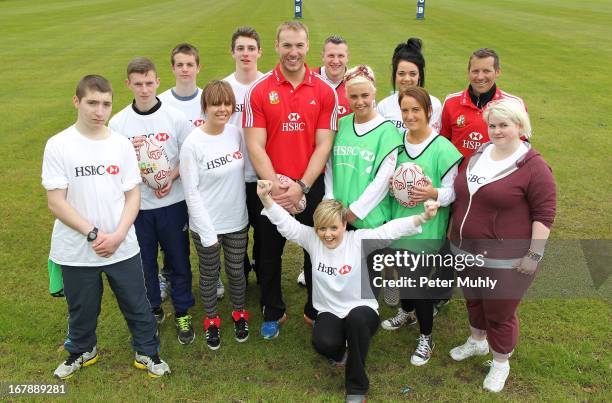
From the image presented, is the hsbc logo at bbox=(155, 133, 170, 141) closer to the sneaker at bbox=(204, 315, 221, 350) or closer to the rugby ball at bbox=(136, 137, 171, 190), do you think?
the rugby ball at bbox=(136, 137, 171, 190)

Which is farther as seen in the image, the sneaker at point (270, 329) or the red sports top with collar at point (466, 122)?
the sneaker at point (270, 329)

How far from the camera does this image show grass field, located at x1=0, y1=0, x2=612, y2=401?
408cm

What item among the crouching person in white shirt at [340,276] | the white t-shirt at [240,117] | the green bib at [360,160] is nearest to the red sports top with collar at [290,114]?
the green bib at [360,160]

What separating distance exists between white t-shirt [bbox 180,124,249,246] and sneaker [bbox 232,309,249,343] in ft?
3.05

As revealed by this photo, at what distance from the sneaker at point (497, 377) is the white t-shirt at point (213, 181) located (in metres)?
2.56

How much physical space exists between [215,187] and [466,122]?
2.38 metres

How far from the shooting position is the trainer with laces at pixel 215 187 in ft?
13.3

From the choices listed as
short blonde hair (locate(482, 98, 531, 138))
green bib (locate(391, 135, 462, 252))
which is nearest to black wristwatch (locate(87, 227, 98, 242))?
green bib (locate(391, 135, 462, 252))

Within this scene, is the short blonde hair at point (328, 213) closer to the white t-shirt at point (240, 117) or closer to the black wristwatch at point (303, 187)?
the black wristwatch at point (303, 187)

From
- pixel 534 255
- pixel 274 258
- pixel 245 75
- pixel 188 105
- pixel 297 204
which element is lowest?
pixel 274 258

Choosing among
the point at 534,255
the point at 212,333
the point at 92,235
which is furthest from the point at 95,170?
the point at 534,255

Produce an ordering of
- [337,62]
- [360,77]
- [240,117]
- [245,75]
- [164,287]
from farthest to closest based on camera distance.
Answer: [164,287] → [337,62] → [245,75] → [240,117] → [360,77]

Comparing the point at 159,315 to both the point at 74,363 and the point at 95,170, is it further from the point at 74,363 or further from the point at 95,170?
the point at 95,170

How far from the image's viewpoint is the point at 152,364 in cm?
418
